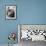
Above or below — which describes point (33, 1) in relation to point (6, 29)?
above

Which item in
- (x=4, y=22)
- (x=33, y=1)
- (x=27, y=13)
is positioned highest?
(x=33, y=1)

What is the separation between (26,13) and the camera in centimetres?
449

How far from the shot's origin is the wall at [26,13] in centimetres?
446

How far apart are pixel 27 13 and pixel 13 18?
48 centimetres

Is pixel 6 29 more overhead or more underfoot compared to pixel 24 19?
more underfoot

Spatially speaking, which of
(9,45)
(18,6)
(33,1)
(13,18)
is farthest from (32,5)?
(9,45)

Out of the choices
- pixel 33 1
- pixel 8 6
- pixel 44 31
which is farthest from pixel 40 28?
pixel 8 6

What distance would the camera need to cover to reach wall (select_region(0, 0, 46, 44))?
446 centimetres

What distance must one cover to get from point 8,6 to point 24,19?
26.1 inches

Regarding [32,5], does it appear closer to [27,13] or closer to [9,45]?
[27,13]

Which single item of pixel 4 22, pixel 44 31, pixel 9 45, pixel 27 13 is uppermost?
pixel 27 13

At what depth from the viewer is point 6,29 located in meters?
4.46

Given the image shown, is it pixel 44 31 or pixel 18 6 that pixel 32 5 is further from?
pixel 44 31

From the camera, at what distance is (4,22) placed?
4465 millimetres
